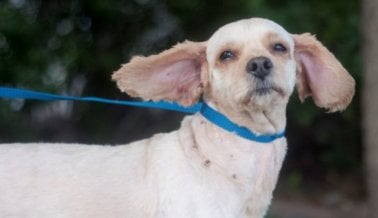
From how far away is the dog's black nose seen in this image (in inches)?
159

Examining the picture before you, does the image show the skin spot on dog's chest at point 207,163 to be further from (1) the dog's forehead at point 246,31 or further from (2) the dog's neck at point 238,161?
(1) the dog's forehead at point 246,31

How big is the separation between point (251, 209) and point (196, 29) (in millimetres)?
3657

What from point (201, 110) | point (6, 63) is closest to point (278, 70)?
point (201, 110)

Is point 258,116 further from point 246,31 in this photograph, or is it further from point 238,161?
point 246,31

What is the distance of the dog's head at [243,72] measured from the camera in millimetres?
4098

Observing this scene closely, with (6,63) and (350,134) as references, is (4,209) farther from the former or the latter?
(350,134)

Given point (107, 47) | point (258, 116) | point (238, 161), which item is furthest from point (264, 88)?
point (107, 47)

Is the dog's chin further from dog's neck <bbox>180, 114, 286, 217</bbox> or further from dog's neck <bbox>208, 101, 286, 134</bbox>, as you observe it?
dog's neck <bbox>180, 114, 286, 217</bbox>

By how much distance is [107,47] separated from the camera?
7.64 meters

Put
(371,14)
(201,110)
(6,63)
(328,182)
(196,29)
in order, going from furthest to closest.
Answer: (328,182) → (196,29) → (6,63) → (371,14) → (201,110)

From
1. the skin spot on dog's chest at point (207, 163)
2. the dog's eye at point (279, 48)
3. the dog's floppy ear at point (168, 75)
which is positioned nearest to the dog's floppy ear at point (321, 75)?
the dog's eye at point (279, 48)

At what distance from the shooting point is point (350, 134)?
9008mm

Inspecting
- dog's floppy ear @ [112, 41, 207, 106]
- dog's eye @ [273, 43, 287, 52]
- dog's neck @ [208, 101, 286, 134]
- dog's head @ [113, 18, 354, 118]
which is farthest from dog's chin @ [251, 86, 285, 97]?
dog's floppy ear @ [112, 41, 207, 106]

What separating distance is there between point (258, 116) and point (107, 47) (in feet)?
11.7
